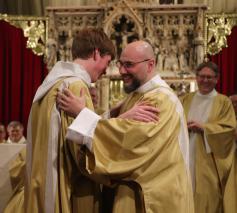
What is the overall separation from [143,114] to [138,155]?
0.21 meters

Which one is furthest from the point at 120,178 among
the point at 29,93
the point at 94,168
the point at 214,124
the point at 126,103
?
the point at 29,93

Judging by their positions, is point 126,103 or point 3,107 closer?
A: point 126,103

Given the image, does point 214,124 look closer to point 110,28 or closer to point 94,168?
point 110,28

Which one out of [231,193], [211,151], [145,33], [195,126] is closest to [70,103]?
[195,126]

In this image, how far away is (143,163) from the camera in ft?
8.71

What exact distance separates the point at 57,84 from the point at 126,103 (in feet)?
1.91

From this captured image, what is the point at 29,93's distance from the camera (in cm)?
773

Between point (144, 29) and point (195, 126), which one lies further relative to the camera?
point (144, 29)

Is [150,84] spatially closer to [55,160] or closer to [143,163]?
[143,163]

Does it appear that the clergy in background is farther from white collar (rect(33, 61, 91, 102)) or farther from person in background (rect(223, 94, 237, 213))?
person in background (rect(223, 94, 237, 213))

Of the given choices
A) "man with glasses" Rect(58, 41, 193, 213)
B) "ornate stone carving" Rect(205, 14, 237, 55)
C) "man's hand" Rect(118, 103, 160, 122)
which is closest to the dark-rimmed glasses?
"ornate stone carving" Rect(205, 14, 237, 55)

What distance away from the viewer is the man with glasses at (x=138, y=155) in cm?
263

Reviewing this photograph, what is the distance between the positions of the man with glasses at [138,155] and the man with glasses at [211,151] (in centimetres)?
199

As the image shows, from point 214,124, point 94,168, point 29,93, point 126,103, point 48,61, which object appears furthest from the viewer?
point 29,93
